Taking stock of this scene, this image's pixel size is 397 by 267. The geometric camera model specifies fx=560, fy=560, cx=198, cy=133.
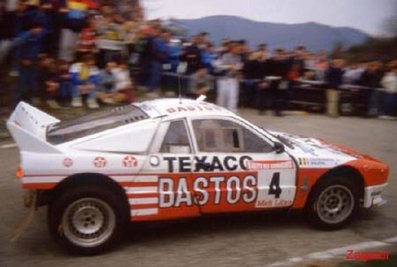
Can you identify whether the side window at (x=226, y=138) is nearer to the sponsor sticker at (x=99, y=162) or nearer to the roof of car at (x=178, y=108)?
the roof of car at (x=178, y=108)

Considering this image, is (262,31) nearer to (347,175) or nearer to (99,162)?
(347,175)

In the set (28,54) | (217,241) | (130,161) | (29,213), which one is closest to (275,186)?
(217,241)

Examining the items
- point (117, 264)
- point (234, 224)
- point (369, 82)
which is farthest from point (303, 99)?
point (117, 264)

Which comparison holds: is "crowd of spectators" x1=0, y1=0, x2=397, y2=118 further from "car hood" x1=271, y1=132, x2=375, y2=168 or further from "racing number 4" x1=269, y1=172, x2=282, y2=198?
"racing number 4" x1=269, y1=172, x2=282, y2=198

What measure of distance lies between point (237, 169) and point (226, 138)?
1.17 ft

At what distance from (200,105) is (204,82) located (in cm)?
700

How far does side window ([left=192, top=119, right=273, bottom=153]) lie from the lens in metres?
5.92

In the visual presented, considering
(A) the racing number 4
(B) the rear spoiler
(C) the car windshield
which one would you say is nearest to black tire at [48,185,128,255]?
Answer: (B) the rear spoiler

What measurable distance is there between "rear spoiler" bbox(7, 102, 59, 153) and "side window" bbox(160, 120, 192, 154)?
3.61 ft

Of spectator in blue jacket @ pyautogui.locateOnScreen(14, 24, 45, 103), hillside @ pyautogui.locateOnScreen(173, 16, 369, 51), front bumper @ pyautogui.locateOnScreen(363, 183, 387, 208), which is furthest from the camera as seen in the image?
hillside @ pyautogui.locateOnScreen(173, 16, 369, 51)

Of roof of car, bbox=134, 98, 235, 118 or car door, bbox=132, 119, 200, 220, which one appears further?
roof of car, bbox=134, 98, 235, 118

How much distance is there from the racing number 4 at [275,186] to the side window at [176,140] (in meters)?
0.98

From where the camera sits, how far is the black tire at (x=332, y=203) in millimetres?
6258

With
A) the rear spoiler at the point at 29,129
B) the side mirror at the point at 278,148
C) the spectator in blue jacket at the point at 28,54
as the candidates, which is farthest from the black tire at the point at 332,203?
the spectator in blue jacket at the point at 28,54
